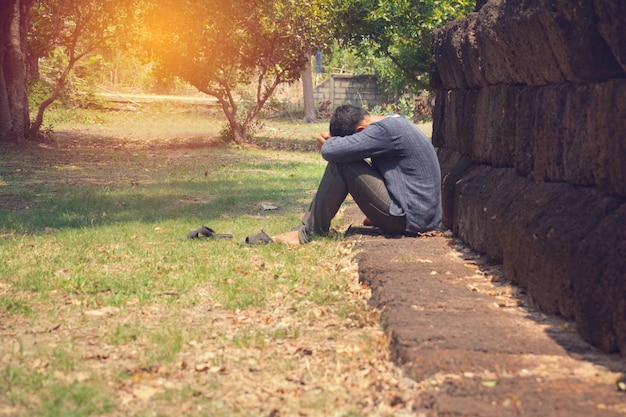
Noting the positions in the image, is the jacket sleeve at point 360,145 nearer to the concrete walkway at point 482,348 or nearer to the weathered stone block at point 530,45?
the weathered stone block at point 530,45

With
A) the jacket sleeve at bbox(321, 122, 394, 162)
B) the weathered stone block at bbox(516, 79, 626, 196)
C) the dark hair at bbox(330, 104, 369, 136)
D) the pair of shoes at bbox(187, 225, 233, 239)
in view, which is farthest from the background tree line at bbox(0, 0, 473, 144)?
the weathered stone block at bbox(516, 79, 626, 196)

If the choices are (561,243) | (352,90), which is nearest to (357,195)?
(561,243)

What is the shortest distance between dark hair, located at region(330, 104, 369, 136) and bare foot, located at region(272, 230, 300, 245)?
2.86 ft

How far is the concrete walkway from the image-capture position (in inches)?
118

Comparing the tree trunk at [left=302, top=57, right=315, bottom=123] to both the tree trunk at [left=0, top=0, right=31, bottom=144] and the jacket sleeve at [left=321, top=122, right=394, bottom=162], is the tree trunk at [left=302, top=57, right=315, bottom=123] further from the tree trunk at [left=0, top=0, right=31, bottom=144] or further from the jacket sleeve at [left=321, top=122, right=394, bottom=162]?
the jacket sleeve at [left=321, top=122, right=394, bottom=162]

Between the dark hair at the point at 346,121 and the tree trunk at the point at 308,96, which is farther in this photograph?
the tree trunk at the point at 308,96

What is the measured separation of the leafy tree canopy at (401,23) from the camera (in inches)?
639

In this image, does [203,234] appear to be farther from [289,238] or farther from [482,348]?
[482,348]

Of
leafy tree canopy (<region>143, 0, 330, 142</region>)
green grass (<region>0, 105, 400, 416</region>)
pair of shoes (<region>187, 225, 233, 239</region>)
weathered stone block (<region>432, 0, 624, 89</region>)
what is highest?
leafy tree canopy (<region>143, 0, 330, 142</region>)

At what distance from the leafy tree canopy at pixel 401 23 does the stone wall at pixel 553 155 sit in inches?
385

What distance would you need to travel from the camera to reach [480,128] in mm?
6441

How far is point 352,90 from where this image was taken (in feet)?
103

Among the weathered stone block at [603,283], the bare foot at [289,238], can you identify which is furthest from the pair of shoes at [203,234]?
the weathered stone block at [603,283]

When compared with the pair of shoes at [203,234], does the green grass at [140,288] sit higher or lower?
lower
